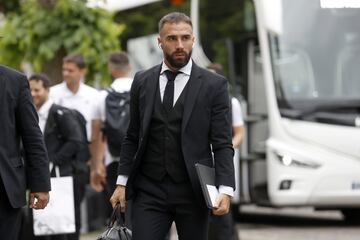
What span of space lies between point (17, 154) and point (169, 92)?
0.99 meters

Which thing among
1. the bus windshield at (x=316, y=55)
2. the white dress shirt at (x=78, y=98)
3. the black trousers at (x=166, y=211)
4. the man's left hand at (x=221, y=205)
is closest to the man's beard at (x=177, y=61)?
the black trousers at (x=166, y=211)

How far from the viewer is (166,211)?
7840 mm

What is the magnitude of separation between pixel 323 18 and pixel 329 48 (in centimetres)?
41

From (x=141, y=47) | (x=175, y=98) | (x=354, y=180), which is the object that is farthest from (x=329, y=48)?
(x=175, y=98)

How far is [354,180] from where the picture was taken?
15531 millimetres

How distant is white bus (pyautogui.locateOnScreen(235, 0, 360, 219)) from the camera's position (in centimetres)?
1554

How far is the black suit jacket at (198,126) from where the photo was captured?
773 cm

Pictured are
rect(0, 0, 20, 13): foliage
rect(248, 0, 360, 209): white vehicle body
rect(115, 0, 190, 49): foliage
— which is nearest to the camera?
rect(248, 0, 360, 209): white vehicle body

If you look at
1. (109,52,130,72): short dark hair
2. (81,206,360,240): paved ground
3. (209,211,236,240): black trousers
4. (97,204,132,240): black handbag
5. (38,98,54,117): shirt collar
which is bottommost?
(81,206,360,240): paved ground

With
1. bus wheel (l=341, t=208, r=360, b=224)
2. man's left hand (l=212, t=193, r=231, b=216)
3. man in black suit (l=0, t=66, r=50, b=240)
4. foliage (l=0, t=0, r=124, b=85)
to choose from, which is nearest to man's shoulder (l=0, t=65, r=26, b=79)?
man in black suit (l=0, t=66, r=50, b=240)

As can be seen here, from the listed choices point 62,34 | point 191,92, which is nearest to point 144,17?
point 62,34

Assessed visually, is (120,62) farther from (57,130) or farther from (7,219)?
(7,219)

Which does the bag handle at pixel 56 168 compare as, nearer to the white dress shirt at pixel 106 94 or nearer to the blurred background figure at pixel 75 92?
the white dress shirt at pixel 106 94

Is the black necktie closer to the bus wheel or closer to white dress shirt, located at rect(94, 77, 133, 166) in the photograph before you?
white dress shirt, located at rect(94, 77, 133, 166)
